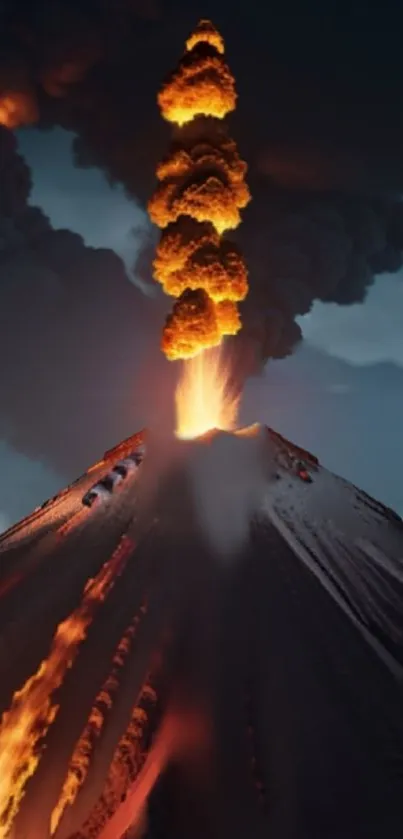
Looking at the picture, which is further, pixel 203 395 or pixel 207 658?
pixel 203 395

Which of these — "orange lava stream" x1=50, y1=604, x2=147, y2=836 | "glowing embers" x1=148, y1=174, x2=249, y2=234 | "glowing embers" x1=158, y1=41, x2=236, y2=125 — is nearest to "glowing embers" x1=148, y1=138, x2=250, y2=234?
"glowing embers" x1=148, y1=174, x2=249, y2=234

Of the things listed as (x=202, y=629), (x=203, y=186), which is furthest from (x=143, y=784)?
(x=203, y=186)

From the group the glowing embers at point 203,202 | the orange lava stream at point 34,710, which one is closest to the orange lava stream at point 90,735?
the orange lava stream at point 34,710

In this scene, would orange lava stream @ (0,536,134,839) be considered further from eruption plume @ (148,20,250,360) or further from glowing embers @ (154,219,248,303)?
glowing embers @ (154,219,248,303)

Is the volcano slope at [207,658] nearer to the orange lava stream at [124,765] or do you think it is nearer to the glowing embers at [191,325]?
the orange lava stream at [124,765]

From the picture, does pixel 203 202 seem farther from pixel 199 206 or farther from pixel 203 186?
pixel 203 186
